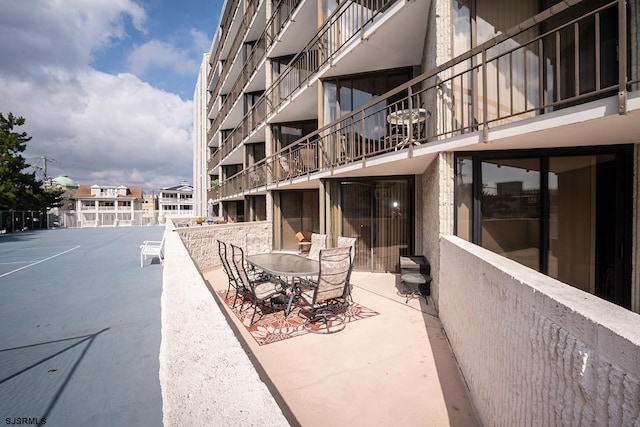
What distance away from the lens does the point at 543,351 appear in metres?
1.45

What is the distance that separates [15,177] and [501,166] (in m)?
37.8

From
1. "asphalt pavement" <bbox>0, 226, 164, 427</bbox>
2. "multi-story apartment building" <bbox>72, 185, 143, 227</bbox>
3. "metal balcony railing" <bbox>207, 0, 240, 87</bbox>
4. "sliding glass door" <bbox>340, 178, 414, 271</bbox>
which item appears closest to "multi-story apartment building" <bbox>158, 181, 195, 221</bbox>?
"multi-story apartment building" <bbox>72, 185, 143, 227</bbox>

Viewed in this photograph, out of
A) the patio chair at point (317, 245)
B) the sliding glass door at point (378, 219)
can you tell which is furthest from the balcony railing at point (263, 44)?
the patio chair at point (317, 245)

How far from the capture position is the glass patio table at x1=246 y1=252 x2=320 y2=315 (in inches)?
190

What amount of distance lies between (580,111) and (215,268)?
32.9ft

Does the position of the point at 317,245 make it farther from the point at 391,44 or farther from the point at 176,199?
the point at 176,199

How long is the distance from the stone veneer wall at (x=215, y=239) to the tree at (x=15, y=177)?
25953 mm

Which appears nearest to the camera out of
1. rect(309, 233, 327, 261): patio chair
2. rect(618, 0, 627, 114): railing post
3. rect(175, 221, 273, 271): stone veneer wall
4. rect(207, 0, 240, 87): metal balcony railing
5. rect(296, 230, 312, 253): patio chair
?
rect(618, 0, 627, 114): railing post

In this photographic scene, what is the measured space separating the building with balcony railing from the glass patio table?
2.26m

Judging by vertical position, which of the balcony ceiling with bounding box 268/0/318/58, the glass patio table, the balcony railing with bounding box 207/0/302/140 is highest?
the balcony railing with bounding box 207/0/302/140

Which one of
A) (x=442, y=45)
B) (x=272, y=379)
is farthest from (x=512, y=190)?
(x=272, y=379)

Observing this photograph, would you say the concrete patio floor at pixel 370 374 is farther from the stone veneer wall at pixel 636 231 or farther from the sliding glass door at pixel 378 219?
the sliding glass door at pixel 378 219

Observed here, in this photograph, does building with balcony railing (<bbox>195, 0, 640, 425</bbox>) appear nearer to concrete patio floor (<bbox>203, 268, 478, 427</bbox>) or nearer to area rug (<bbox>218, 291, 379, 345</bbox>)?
concrete patio floor (<bbox>203, 268, 478, 427</bbox>)

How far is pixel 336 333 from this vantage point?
429 centimetres
